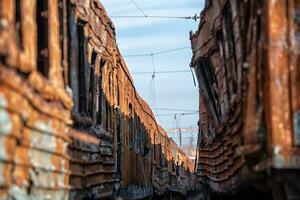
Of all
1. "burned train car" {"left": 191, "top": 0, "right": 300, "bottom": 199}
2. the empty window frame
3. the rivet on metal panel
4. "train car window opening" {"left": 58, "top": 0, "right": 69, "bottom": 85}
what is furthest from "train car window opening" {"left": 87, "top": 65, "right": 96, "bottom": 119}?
the rivet on metal panel

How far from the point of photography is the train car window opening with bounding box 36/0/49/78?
871cm

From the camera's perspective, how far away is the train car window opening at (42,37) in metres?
8.71

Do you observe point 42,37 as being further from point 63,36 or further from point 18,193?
point 18,193

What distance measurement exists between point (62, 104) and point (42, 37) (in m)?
1.34

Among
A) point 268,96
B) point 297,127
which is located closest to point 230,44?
point 268,96

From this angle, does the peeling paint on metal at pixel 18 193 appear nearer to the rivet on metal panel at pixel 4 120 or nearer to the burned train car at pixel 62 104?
the burned train car at pixel 62 104

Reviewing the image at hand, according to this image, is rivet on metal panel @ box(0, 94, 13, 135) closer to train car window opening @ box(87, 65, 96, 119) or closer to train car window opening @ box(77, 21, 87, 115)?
train car window opening @ box(77, 21, 87, 115)

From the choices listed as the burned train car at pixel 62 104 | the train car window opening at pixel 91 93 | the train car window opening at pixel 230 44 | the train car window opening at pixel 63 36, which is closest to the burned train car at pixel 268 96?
the train car window opening at pixel 230 44

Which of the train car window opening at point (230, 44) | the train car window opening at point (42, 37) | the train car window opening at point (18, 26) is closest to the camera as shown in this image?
the train car window opening at point (18, 26)

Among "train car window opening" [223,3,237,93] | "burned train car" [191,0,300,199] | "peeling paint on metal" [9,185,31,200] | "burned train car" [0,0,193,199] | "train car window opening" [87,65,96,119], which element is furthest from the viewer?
"train car window opening" [87,65,96,119]

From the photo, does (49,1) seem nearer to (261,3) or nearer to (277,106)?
(261,3)

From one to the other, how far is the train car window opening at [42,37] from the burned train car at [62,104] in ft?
0.04

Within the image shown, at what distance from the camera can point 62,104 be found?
884 cm

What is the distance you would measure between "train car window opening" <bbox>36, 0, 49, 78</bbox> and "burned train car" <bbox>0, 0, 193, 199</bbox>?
0.01 metres
